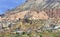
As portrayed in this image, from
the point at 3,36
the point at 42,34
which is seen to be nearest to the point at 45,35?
the point at 42,34

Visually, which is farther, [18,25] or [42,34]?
[18,25]

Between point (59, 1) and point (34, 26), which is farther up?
point (59, 1)

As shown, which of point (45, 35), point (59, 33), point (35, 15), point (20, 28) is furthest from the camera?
point (35, 15)

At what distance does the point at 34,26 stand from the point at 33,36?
2599cm

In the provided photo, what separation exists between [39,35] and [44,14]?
60177 millimetres

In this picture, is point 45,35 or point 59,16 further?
point 59,16

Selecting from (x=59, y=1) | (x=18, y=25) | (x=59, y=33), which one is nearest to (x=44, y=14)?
(x=18, y=25)

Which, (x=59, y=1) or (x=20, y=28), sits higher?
(x=59, y=1)

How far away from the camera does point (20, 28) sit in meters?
81.4

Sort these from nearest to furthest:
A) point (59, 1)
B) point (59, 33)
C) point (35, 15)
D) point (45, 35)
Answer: point (45, 35), point (59, 33), point (35, 15), point (59, 1)

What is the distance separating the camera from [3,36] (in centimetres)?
5700

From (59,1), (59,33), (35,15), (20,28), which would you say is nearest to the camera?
(59,33)

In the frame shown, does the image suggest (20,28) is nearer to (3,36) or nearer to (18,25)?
(18,25)

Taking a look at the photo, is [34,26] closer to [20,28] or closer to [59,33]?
[20,28]
